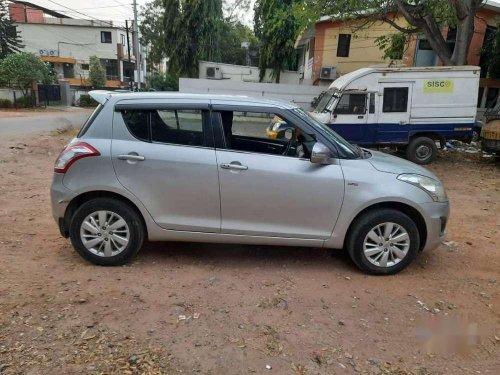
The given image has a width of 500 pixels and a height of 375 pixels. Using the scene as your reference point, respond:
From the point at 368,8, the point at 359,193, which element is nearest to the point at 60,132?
the point at 368,8

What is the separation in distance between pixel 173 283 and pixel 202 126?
1478mm

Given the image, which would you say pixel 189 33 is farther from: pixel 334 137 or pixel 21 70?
pixel 334 137

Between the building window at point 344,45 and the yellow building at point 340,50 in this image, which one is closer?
the yellow building at point 340,50

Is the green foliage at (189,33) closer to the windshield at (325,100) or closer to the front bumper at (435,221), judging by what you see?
the windshield at (325,100)

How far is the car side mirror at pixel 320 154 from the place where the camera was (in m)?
3.73

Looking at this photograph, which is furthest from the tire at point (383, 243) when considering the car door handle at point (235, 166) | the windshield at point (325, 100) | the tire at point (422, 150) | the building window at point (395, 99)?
the tire at point (422, 150)

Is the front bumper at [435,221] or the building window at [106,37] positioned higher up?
the building window at [106,37]

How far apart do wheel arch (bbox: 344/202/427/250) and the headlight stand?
215 millimetres

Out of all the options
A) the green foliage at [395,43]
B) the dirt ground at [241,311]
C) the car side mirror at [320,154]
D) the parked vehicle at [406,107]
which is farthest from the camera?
the green foliage at [395,43]

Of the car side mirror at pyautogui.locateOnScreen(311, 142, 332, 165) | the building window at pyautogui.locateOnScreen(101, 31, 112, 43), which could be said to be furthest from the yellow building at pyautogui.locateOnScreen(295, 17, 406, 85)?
the building window at pyautogui.locateOnScreen(101, 31, 112, 43)

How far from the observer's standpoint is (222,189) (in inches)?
150

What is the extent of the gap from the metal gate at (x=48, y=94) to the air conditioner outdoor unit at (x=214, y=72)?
13509 mm

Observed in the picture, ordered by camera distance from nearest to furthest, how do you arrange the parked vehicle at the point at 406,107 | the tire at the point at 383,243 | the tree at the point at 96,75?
the tire at the point at 383,243 < the parked vehicle at the point at 406,107 < the tree at the point at 96,75

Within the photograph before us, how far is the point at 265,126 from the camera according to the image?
15.0 ft
